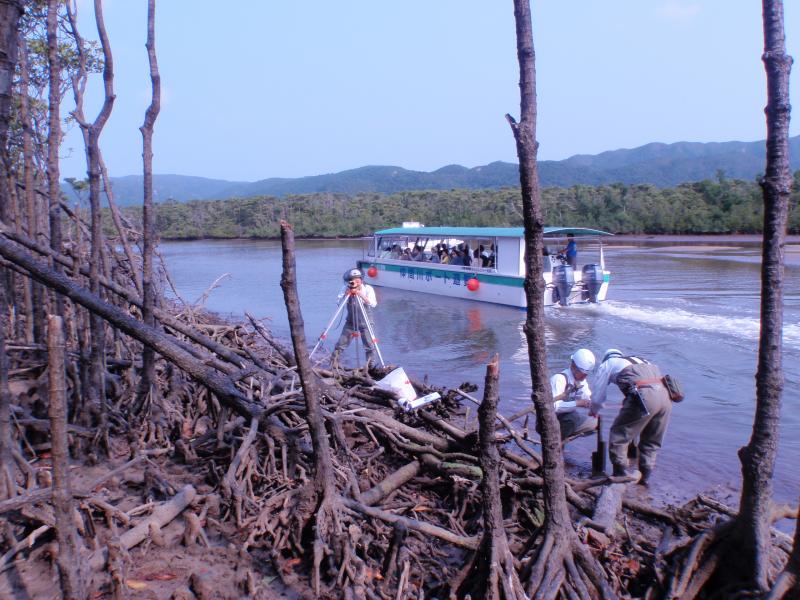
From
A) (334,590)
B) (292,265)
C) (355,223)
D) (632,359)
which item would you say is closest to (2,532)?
(334,590)

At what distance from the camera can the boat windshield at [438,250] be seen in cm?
2139

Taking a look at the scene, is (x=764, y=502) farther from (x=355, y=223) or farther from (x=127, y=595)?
(x=355, y=223)

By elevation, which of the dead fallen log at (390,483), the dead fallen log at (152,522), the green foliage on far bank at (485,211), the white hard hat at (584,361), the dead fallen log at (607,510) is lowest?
the dead fallen log at (607,510)

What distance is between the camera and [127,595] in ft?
10.8

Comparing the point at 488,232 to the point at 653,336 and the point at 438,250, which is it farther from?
the point at 653,336

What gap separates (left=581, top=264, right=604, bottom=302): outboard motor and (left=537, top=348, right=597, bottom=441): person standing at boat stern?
462 inches

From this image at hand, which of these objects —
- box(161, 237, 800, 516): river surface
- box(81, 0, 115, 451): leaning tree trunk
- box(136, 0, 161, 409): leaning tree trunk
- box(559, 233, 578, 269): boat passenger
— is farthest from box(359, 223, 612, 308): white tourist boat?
box(81, 0, 115, 451): leaning tree trunk

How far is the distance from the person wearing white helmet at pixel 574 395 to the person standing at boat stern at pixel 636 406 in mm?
179

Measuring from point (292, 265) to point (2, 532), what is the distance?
2049 mm

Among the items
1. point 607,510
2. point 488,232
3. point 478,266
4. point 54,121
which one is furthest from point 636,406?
point 478,266

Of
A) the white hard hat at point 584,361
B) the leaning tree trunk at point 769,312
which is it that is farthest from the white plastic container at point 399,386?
the leaning tree trunk at point 769,312

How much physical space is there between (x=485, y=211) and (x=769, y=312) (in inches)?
2179

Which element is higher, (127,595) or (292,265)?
(292,265)

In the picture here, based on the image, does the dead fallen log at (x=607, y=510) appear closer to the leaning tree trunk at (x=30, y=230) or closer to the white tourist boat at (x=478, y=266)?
the leaning tree trunk at (x=30, y=230)
